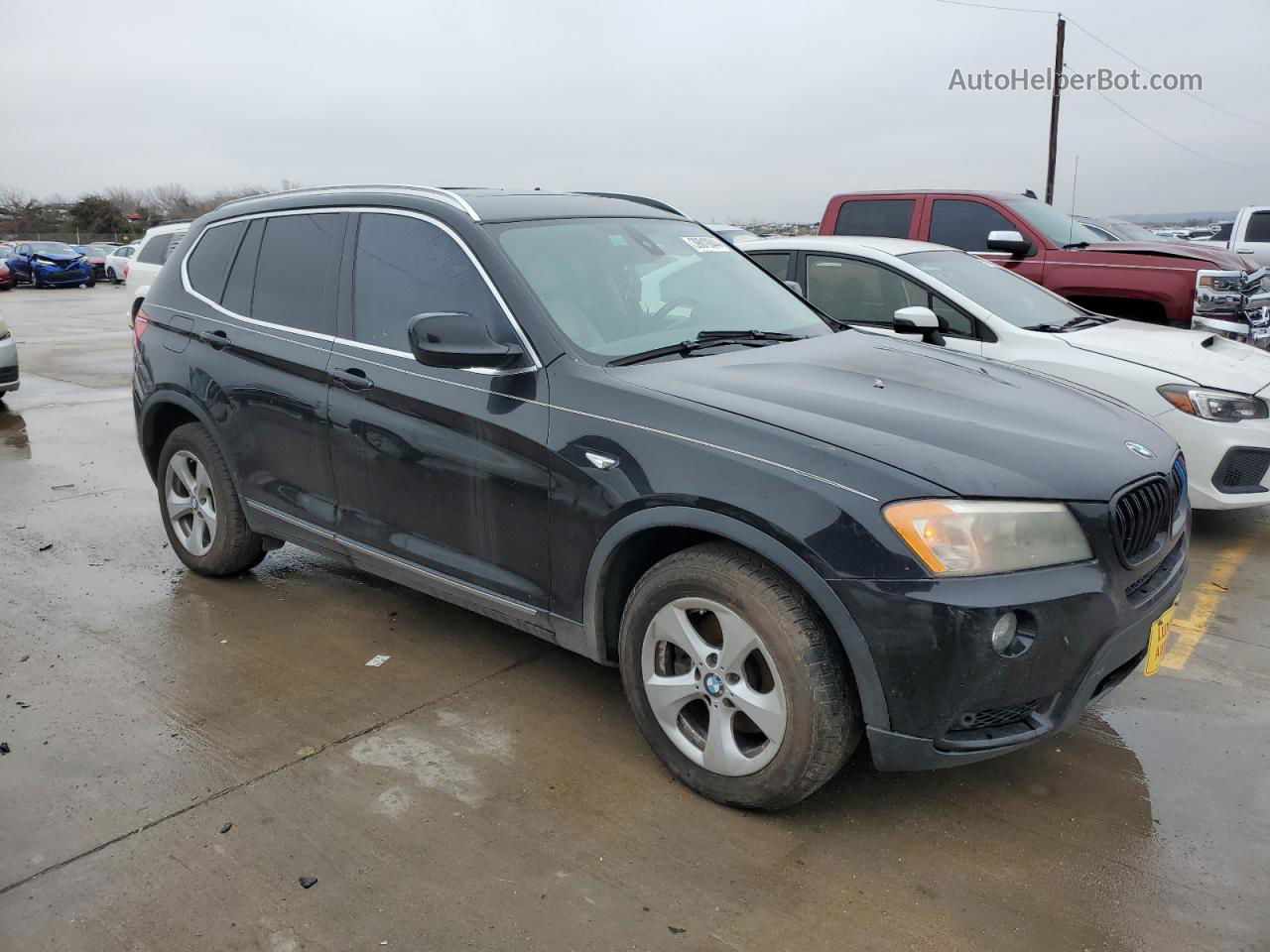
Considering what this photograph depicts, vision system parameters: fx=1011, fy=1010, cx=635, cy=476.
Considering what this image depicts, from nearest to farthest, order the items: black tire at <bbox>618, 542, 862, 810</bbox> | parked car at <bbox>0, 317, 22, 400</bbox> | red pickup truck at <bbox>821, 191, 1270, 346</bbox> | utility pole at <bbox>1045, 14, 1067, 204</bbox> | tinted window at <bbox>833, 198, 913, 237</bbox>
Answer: black tire at <bbox>618, 542, 862, 810</bbox> < red pickup truck at <bbox>821, 191, 1270, 346</bbox> < tinted window at <bbox>833, 198, 913, 237</bbox> < parked car at <bbox>0, 317, 22, 400</bbox> < utility pole at <bbox>1045, 14, 1067, 204</bbox>

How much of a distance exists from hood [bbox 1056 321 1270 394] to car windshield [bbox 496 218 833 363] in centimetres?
247

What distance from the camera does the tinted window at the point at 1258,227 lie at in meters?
14.4

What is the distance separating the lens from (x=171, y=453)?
15.9 ft

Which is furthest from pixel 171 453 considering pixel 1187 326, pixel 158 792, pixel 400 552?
pixel 1187 326

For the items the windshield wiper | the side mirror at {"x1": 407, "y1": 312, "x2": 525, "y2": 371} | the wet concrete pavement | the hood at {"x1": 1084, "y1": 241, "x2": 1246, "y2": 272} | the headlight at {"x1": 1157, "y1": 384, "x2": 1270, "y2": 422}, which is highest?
the hood at {"x1": 1084, "y1": 241, "x2": 1246, "y2": 272}

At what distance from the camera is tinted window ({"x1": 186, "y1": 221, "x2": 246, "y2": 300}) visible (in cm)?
462

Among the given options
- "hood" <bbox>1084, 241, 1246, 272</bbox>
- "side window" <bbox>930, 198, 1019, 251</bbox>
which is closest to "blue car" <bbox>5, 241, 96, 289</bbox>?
"side window" <bbox>930, 198, 1019, 251</bbox>

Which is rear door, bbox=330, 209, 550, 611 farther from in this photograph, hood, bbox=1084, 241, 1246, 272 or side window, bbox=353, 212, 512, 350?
hood, bbox=1084, 241, 1246, 272

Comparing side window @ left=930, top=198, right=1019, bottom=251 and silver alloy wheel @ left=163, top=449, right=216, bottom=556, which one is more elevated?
side window @ left=930, top=198, right=1019, bottom=251

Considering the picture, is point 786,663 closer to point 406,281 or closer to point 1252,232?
point 406,281

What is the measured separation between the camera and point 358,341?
3.87 metres

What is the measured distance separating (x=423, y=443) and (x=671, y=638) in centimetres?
120

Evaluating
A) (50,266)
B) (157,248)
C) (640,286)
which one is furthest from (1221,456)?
(50,266)

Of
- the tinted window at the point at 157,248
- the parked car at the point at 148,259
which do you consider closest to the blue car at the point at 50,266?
the parked car at the point at 148,259
